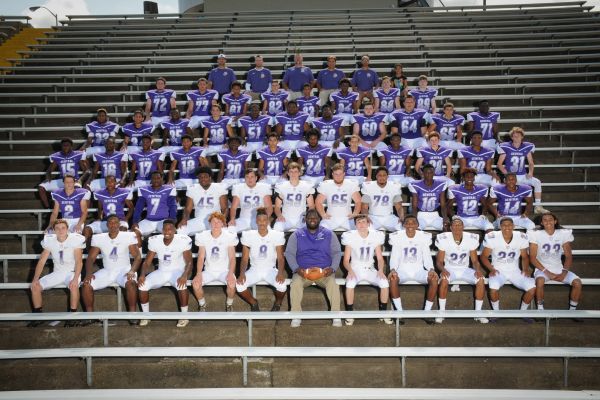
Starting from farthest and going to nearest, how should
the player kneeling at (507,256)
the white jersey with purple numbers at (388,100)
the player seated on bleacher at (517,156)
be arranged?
the white jersey with purple numbers at (388,100) → the player seated on bleacher at (517,156) → the player kneeling at (507,256)

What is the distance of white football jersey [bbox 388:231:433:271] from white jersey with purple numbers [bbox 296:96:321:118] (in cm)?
379

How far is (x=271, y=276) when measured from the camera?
5.76 meters

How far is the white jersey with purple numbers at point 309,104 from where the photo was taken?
8.96 meters

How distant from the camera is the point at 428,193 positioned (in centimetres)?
675

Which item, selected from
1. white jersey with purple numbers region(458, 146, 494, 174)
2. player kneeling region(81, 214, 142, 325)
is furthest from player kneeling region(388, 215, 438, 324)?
player kneeling region(81, 214, 142, 325)

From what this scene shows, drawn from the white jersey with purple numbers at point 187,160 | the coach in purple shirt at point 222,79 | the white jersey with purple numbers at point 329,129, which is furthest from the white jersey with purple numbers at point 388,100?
the white jersey with purple numbers at point 187,160

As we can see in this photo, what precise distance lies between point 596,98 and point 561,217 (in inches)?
172

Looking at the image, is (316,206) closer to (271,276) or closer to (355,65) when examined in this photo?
(271,276)

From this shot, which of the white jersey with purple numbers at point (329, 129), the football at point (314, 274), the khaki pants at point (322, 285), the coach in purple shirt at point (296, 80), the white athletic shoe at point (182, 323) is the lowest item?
the white athletic shoe at point (182, 323)

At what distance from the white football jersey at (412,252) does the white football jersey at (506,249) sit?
0.72 m

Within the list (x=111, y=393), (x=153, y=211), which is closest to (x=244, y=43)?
(x=153, y=211)

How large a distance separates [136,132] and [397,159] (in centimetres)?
439

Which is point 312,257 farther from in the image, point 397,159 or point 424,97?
point 424,97

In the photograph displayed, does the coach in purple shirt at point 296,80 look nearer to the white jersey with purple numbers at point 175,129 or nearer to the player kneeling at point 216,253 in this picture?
the white jersey with purple numbers at point 175,129
